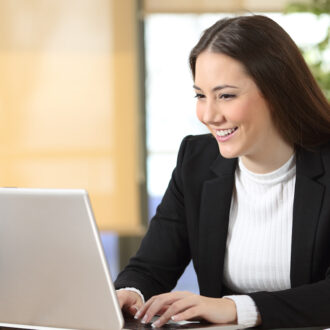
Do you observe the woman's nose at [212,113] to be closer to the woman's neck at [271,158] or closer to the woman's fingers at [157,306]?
the woman's neck at [271,158]

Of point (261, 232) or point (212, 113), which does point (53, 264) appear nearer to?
point (212, 113)

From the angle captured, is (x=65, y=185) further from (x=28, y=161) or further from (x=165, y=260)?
(x=165, y=260)

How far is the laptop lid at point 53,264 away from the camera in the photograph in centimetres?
137

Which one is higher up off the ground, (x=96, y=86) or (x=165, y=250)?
(x=96, y=86)

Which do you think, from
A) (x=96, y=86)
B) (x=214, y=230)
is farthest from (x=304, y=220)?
(x=96, y=86)

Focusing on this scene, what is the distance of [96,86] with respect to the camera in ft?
16.6

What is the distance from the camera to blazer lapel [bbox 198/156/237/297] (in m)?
2.05

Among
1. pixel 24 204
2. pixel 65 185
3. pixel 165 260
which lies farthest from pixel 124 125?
pixel 24 204

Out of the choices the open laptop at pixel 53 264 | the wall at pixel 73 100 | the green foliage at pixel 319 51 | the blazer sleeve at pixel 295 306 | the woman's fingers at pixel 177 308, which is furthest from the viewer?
the wall at pixel 73 100

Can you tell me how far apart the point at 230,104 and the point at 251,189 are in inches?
12.7

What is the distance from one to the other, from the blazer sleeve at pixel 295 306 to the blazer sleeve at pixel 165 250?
435mm

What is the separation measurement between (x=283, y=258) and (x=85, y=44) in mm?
3415

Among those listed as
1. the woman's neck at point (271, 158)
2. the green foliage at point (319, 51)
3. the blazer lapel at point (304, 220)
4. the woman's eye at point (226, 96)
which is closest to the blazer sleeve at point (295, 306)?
the blazer lapel at point (304, 220)

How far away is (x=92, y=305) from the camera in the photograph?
1.39 m
